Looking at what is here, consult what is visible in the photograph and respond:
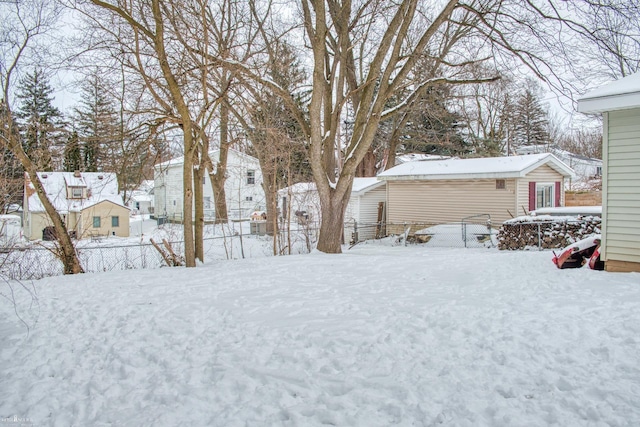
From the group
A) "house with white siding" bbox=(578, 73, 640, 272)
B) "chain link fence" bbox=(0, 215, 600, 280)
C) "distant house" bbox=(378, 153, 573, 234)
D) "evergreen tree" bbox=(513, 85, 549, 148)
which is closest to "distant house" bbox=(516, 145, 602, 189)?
"evergreen tree" bbox=(513, 85, 549, 148)

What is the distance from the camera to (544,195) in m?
17.5

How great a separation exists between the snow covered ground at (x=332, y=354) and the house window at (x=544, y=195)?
11.6 metres

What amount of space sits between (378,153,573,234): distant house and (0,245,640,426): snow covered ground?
10.2 m

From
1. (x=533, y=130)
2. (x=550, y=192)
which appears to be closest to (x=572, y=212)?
(x=550, y=192)

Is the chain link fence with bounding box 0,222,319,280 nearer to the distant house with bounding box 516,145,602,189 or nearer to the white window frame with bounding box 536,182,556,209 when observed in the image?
the white window frame with bounding box 536,182,556,209

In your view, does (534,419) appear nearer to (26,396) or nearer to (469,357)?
(469,357)

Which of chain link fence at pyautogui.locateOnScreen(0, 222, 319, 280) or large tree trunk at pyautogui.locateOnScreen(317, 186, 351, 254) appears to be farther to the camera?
large tree trunk at pyautogui.locateOnScreen(317, 186, 351, 254)

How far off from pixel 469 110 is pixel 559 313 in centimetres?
2692

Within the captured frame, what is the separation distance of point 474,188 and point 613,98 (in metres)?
11.3

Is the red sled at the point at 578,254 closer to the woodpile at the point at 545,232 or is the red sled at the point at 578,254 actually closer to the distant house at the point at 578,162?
the woodpile at the point at 545,232

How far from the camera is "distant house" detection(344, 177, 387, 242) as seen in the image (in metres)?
19.5

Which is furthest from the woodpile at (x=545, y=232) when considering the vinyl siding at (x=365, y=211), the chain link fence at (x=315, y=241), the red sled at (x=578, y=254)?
the vinyl siding at (x=365, y=211)

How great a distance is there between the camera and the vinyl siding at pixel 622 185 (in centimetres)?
624

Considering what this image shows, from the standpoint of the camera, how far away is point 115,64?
10070mm
